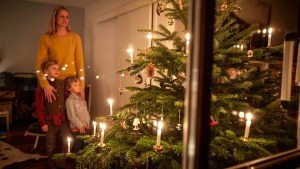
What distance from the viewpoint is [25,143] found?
3.65m

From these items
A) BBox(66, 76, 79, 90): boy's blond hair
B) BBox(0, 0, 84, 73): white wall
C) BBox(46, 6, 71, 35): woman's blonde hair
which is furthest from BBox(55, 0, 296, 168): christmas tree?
BBox(0, 0, 84, 73): white wall

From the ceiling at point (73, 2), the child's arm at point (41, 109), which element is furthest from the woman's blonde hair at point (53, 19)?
the ceiling at point (73, 2)

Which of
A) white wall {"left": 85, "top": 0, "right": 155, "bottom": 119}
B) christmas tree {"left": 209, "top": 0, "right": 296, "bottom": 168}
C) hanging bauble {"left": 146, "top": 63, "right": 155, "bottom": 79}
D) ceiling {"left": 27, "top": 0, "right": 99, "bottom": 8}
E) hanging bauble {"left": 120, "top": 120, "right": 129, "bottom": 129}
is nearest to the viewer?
christmas tree {"left": 209, "top": 0, "right": 296, "bottom": 168}

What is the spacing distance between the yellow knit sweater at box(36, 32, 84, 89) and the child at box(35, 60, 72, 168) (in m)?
0.09

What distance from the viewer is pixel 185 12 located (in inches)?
58.1

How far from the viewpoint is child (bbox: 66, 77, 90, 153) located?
2.67 m

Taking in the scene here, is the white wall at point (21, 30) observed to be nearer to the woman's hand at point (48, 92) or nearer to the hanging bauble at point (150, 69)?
the woman's hand at point (48, 92)

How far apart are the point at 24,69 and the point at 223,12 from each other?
14.7 ft

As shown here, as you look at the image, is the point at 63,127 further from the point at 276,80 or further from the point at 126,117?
the point at 276,80

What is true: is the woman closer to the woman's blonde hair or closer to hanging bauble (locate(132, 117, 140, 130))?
the woman's blonde hair

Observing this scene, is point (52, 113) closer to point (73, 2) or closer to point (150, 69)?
point (150, 69)

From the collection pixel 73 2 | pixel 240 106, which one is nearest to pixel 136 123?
pixel 240 106

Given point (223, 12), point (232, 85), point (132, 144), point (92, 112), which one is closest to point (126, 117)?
point (132, 144)

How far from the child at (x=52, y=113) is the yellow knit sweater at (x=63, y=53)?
91 mm
